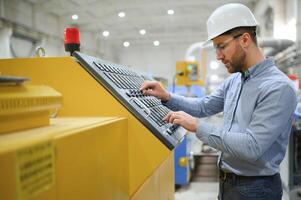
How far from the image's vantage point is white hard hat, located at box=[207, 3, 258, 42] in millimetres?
1331

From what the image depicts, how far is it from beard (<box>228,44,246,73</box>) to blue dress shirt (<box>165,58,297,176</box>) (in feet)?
0.15

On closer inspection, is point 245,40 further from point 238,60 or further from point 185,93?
point 185,93

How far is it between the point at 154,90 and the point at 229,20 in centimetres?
47

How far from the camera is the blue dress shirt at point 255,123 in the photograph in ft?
3.85

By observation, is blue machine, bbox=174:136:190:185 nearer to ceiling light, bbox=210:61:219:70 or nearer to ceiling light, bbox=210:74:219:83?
ceiling light, bbox=210:74:219:83

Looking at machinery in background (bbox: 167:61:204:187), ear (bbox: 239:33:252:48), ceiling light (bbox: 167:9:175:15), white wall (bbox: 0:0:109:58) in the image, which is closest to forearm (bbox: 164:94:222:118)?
ear (bbox: 239:33:252:48)

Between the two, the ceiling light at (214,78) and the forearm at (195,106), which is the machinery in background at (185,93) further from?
the ceiling light at (214,78)

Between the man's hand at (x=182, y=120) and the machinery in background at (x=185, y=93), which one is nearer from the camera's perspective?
the man's hand at (x=182, y=120)

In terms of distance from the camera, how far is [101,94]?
3.42ft

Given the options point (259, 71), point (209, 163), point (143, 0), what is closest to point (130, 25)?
point (143, 0)

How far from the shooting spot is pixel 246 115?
52.1 inches

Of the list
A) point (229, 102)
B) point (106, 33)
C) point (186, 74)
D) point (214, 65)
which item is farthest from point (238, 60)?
point (214, 65)

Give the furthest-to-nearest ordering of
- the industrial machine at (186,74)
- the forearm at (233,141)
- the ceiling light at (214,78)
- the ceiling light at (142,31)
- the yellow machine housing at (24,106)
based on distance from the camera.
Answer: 1. the ceiling light at (214,78)
2. the ceiling light at (142,31)
3. the industrial machine at (186,74)
4. the forearm at (233,141)
5. the yellow machine housing at (24,106)

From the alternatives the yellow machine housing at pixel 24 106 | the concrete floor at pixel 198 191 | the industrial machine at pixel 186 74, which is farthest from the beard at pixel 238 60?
the industrial machine at pixel 186 74
